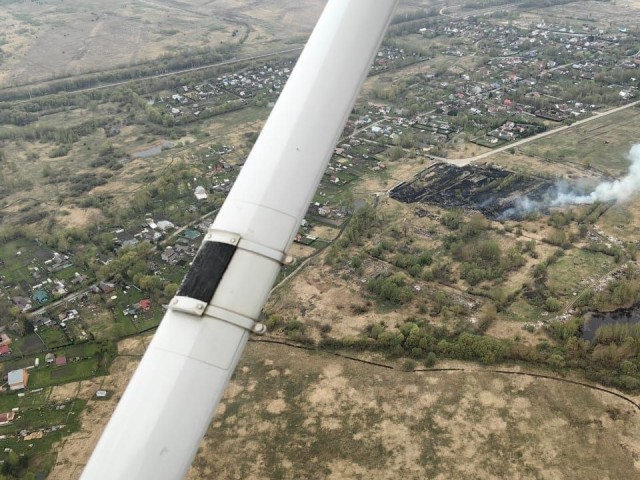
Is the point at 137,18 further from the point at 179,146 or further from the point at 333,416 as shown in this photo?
the point at 333,416

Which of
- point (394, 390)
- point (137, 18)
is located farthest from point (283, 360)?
point (137, 18)

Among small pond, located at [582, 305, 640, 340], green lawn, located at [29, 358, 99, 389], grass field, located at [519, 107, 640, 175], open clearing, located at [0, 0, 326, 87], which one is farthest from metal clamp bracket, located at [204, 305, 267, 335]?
open clearing, located at [0, 0, 326, 87]

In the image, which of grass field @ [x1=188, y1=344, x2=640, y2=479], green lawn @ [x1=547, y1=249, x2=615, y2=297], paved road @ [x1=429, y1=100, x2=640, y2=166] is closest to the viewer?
grass field @ [x1=188, y1=344, x2=640, y2=479]

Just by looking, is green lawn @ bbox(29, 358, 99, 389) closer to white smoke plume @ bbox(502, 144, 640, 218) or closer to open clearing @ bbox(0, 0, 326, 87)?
white smoke plume @ bbox(502, 144, 640, 218)

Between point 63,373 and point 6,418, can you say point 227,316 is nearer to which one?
point 6,418

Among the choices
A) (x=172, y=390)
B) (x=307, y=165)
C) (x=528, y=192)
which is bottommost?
(x=528, y=192)

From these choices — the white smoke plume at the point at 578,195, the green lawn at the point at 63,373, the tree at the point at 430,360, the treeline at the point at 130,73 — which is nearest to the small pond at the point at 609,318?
the tree at the point at 430,360

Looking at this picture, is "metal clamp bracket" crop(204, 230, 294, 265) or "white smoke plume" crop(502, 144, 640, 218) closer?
"metal clamp bracket" crop(204, 230, 294, 265)
